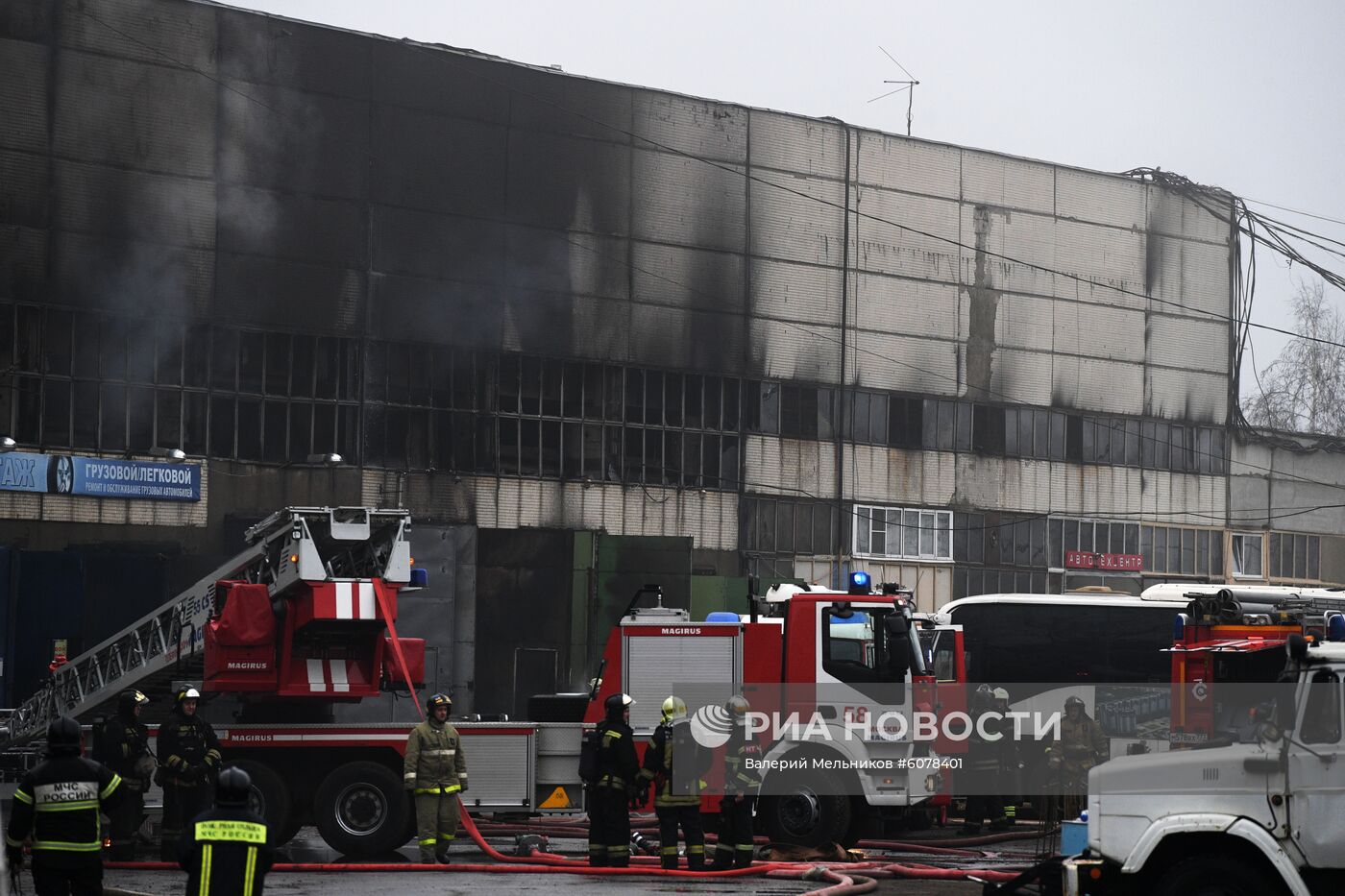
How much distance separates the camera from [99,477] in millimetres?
32219

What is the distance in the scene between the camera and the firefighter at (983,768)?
17.6m

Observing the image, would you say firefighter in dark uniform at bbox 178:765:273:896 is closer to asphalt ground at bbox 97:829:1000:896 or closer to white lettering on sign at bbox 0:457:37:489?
asphalt ground at bbox 97:829:1000:896

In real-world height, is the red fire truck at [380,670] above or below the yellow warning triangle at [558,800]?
above

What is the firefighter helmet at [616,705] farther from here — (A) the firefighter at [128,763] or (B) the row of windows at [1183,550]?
(B) the row of windows at [1183,550]

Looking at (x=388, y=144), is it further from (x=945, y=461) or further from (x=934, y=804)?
(x=934, y=804)

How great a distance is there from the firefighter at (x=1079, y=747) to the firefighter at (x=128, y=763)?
379 inches

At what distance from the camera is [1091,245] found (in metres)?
44.7

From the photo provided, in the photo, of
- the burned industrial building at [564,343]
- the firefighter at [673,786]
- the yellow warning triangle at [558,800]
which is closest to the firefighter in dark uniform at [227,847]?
the firefighter at [673,786]

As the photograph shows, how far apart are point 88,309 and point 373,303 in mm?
5855

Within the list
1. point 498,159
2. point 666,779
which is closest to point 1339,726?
point 666,779

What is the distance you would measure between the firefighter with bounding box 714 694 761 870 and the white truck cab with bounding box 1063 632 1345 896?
15.1ft

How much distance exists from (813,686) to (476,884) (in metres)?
4.13

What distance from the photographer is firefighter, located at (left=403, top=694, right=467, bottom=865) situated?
1536 cm

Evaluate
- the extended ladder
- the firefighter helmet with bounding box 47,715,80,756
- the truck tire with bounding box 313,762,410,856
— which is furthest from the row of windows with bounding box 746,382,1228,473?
the firefighter helmet with bounding box 47,715,80,756
